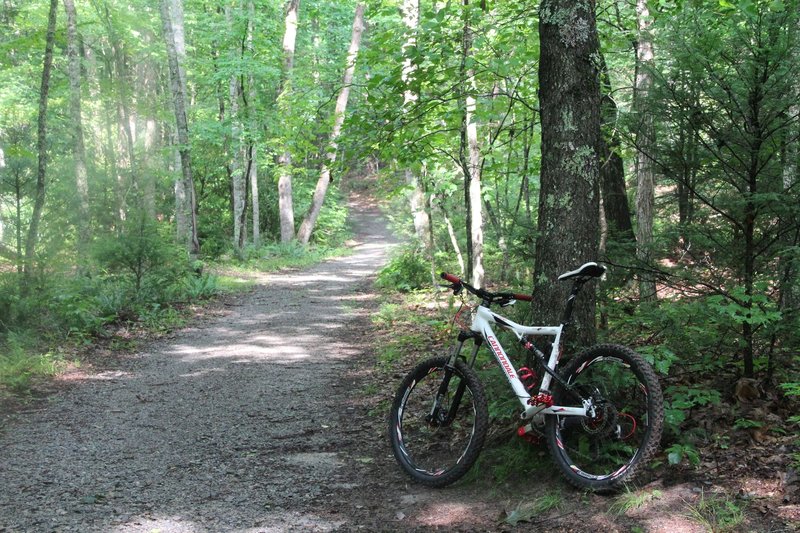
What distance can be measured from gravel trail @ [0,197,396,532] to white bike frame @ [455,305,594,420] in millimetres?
1340

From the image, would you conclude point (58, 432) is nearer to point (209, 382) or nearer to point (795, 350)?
point (209, 382)

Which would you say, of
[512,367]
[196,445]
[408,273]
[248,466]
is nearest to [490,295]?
[512,367]

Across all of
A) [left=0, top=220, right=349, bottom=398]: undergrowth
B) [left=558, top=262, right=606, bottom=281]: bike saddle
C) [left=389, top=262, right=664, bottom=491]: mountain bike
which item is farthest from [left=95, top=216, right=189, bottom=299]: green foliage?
[left=558, top=262, right=606, bottom=281]: bike saddle

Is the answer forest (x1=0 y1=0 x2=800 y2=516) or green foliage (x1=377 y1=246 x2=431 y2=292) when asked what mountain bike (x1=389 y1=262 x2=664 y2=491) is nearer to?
forest (x1=0 y1=0 x2=800 y2=516)

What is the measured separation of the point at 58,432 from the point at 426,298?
8386 millimetres

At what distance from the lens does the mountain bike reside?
11.4ft

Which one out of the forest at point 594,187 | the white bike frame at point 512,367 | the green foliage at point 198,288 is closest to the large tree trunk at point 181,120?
the forest at point 594,187

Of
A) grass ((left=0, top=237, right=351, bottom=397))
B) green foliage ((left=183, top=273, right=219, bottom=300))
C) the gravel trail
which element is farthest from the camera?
green foliage ((left=183, top=273, right=219, bottom=300))

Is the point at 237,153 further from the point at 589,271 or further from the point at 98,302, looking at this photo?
the point at 589,271

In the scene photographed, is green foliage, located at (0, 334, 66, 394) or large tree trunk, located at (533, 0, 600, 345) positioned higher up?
large tree trunk, located at (533, 0, 600, 345)

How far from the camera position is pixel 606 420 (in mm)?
3562

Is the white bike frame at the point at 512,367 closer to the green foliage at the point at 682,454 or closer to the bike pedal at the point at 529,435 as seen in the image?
the bike pedal at the point at 529,435

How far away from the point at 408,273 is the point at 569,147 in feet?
35.9

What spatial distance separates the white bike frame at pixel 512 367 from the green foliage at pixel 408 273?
32.7ft
